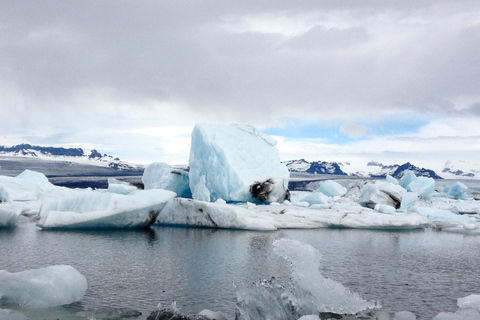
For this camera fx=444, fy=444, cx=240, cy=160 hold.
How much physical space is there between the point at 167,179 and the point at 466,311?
16.4m

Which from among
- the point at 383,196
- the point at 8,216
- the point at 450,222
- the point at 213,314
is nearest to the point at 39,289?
the point at 213,314

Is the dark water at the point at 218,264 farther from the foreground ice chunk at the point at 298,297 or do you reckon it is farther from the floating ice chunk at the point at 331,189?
the floating ice chunk at the point at 331,189

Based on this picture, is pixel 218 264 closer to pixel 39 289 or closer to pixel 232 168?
pixel 39 289

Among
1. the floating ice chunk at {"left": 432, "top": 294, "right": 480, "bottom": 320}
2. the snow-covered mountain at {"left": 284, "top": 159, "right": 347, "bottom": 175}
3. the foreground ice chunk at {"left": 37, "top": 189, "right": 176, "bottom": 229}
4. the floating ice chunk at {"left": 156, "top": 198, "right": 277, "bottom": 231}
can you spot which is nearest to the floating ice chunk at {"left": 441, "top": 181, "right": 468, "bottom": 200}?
the floating ice chunk at {"left": 156, "top": 198, "right": 277, "bottom": 231}

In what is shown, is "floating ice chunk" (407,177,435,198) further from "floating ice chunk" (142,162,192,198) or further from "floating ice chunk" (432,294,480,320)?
"floating ice chunk" (432,294,480,320)

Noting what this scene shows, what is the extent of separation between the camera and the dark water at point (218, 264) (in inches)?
237

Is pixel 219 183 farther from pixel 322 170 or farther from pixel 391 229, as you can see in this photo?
pixel 322 170

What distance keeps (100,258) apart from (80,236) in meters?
3.29

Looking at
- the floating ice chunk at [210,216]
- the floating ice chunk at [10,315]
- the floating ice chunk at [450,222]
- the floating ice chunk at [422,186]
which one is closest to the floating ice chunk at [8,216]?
the floating ice chunk at [210,216]

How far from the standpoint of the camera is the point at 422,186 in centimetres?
2792

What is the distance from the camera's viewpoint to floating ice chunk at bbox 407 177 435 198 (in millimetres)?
27609

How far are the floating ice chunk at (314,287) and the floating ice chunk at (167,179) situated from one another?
14.8 m

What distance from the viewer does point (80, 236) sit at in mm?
11516

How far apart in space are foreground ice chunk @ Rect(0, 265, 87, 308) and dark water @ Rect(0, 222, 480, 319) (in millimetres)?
209
